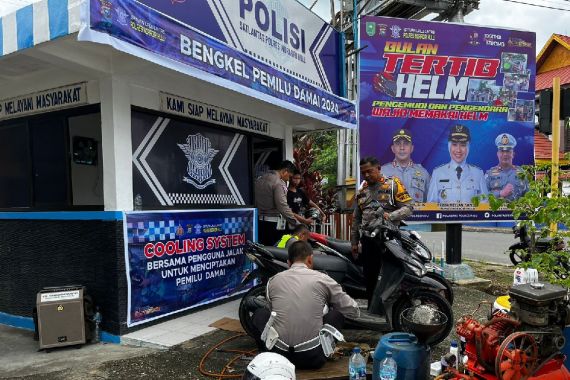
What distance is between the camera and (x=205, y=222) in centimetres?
587

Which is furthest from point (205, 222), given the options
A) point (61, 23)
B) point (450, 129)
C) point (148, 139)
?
point (450, 129)

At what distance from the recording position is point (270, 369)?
8.16 feet

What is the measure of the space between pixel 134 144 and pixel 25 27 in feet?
5.12

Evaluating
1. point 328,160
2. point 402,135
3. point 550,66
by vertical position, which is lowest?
point 328,160

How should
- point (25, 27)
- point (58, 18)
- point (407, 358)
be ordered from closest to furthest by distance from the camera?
point (407, 358), point (58, 18), point (25, 27)

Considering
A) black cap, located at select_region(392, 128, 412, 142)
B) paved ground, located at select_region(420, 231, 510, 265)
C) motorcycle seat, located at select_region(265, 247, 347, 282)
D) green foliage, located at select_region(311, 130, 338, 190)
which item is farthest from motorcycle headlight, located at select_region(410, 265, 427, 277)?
green foliage, located at select_region(311, 130, 338, 190)

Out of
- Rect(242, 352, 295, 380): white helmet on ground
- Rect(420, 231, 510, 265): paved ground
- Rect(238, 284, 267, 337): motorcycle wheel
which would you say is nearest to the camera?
Rect(242, 352, 295, 380): white helmet on ground

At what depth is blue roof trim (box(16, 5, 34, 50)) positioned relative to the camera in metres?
3.81

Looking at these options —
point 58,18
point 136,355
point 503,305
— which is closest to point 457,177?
point 503,305

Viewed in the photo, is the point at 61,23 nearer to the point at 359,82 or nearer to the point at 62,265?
the point at 62,265

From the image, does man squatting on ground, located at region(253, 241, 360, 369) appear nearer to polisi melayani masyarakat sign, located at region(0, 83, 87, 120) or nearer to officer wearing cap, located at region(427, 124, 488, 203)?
polisi melayani masyarakat sign, located at region(0, 83, 87, 120)

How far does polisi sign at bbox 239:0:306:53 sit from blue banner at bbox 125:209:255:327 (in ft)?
8.88

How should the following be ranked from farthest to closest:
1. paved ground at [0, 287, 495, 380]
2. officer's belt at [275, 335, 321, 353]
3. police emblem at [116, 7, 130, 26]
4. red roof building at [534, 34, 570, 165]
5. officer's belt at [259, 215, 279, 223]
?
red roof building at [534, 34, 570, 165], officer's belt at [259, 215, 279, 223], paved ground at [0, 287, 495, 380], police emblem at [116, 7, 130, 26], officer's belt at [275, 335, 321, 353]

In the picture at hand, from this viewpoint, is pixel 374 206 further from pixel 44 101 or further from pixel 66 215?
pixel 44 101
